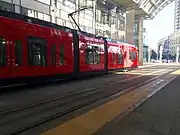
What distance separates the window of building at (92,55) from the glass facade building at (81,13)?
319 inches

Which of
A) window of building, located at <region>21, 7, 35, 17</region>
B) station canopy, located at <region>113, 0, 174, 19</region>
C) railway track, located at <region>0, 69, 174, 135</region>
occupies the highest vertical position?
station canopy, located at <region>113, 0, 174, 19</region>

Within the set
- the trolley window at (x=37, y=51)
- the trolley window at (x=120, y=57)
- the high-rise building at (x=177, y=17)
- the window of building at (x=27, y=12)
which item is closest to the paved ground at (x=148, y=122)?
the trolley window at (x=37, y=51)

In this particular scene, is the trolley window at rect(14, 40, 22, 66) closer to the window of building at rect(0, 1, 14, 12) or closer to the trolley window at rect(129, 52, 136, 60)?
the window of building at rect(0, 1, 14, 12)

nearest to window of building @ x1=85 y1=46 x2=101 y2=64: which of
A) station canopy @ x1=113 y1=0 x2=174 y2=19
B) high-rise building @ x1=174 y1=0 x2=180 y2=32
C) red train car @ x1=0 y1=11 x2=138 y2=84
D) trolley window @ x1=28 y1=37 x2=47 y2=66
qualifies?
red train car @ x1=0 y1=11 x2=138 y2=84

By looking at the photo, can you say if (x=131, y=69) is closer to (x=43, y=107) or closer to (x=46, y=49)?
(x=46, y=49)

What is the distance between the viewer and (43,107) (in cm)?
1184

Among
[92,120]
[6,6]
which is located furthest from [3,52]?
[6,6]

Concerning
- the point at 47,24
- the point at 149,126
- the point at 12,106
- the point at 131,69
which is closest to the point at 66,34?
the point at 47,24

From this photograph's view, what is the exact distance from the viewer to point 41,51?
19.1 meters

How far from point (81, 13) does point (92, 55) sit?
20313 millimetres

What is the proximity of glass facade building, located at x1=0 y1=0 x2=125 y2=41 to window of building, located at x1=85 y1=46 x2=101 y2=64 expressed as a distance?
26.6 feet

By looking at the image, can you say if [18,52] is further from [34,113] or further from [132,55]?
[132,55]

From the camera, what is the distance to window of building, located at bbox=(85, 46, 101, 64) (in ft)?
87.0

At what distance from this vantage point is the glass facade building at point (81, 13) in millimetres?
32438
